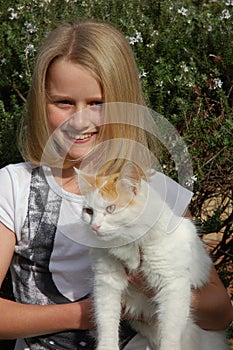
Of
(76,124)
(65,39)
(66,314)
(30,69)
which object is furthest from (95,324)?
(30,69)

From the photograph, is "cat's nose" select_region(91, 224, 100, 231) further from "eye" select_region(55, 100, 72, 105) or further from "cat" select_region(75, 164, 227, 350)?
"eye" select_region(55, 100, 72, 105)

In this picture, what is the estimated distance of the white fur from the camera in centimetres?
259

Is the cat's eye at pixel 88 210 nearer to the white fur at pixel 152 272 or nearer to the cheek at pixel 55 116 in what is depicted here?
the white fur at pixel 152 272

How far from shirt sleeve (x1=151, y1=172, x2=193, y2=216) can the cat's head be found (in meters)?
0.21

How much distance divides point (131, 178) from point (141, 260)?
38 centimetres

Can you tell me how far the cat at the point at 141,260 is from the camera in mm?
2479

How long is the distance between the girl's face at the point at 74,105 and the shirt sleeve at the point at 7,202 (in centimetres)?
28

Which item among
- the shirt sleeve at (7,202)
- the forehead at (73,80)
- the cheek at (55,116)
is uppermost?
the forehead at (73,80)

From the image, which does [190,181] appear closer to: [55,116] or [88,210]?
[55,116]

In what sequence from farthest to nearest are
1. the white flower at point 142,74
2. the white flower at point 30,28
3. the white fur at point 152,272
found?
the white flower at point 30,28
the white flower at point 142,74
the white fur at point 152,272

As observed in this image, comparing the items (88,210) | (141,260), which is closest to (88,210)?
(88,210)

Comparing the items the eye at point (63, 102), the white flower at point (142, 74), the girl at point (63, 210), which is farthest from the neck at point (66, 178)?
the white flower at point (142, 74)

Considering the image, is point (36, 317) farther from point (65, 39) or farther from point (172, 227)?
point (65, 39)

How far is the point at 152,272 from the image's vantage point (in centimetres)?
269
